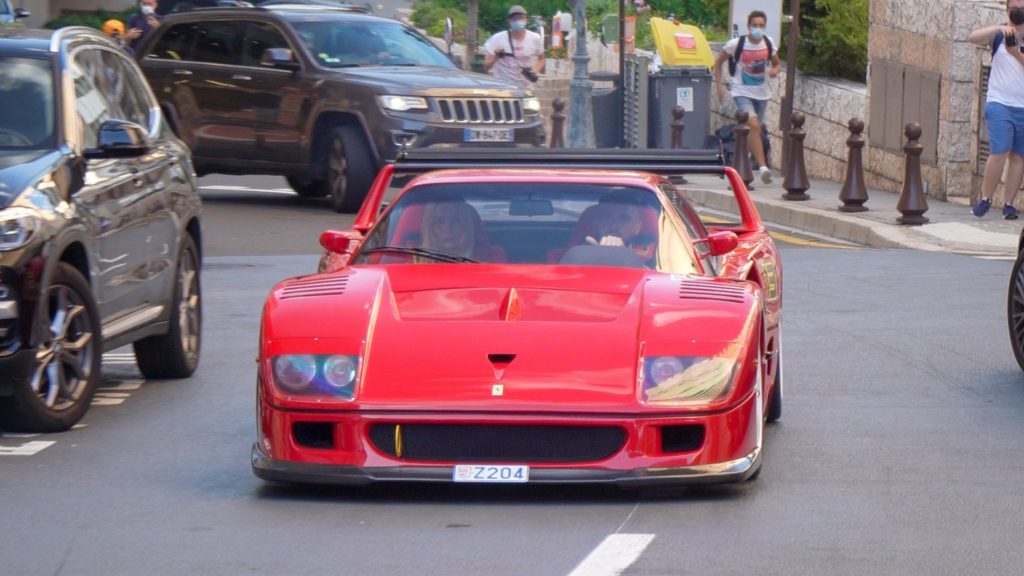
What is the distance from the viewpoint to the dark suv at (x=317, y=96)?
18906 millimetres

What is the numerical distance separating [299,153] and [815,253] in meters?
5.73

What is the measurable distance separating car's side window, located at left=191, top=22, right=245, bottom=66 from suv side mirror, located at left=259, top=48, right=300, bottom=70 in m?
0.87

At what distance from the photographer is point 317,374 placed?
6.88 m

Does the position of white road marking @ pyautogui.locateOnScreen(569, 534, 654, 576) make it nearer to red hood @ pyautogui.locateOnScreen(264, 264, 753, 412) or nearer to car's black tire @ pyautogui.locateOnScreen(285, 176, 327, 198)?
red hood @ pyautogui.locateOnScreen(264, 264, 753, 412)

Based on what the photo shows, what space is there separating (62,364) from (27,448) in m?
0.52

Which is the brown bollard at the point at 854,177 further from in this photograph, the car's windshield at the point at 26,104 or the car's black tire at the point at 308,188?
the car's windshield at the point at 26,104

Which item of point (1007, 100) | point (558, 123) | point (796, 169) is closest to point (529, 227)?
point (1007, 100)

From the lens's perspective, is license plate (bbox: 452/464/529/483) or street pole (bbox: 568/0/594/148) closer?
license plate (bbox: 452/464/529/483)

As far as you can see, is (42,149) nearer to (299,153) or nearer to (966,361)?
(966,361)

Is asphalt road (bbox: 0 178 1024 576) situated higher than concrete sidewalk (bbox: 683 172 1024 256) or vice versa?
asphalt road (bbox: 0 178 1024 576)

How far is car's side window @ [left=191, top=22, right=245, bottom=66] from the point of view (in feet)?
68.1

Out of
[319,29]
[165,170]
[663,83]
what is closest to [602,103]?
[663,83]

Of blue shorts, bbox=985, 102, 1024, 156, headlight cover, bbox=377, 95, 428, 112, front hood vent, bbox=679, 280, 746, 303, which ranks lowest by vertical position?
blue shorts, bbox=985, 102, 1024, 156

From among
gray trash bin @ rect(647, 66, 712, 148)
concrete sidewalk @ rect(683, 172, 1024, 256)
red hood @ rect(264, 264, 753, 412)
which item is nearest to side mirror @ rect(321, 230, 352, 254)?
red hood @ rect(264, 264, 753, 412)
